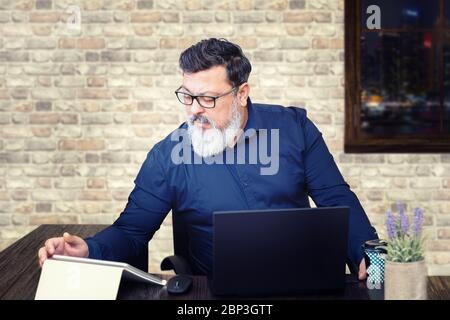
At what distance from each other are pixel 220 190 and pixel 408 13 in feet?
7.43

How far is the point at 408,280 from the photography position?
153cm

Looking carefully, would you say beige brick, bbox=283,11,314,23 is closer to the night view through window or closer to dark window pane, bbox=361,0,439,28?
the night view through window

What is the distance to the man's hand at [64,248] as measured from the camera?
6.00 feet

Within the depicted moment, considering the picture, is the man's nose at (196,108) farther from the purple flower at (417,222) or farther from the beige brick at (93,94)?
the beige brick at (93,94)

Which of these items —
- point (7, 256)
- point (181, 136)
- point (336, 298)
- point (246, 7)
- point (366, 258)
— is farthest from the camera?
point (246, 7)

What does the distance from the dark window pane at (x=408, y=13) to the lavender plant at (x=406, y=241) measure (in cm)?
268

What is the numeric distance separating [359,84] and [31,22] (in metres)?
1.98

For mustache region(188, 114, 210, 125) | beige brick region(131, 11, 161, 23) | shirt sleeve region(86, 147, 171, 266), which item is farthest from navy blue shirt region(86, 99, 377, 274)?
beige brick region(131, 11, 161, 23)

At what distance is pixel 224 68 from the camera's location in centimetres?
229

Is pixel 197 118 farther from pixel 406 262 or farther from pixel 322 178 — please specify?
pixel 406 262

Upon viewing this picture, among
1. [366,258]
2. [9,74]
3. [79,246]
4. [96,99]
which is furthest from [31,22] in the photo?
[366,258]

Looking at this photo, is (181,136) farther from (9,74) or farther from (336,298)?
(9,74)

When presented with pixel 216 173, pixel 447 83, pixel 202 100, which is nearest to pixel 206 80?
pixel 202 100

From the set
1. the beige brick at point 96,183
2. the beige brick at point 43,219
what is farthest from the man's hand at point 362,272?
the beige brick at point 43,219
